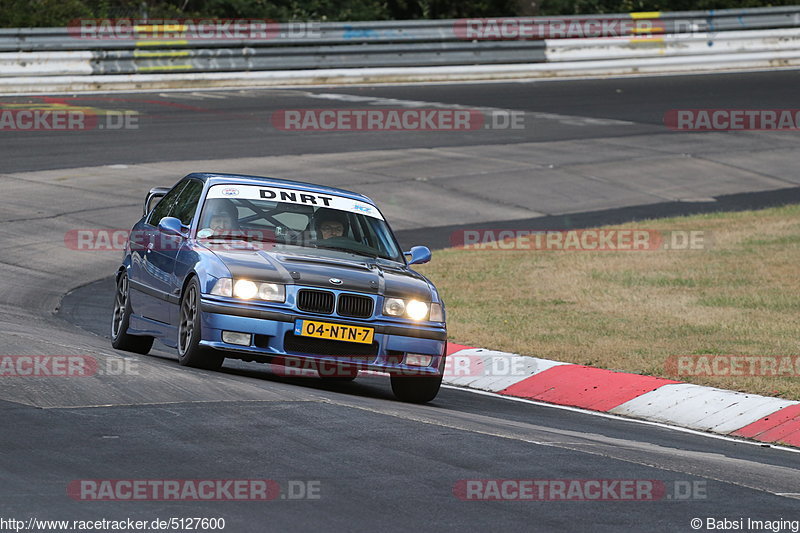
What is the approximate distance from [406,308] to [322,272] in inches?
26.9

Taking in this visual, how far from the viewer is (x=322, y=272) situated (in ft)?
31.8

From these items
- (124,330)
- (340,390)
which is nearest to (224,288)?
(340,390)

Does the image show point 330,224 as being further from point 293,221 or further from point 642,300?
point 642,300

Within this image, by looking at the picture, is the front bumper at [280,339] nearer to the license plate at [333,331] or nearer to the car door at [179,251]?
the license plate at [333,331]

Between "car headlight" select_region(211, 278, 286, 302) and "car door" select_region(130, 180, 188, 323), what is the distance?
3.58 feet

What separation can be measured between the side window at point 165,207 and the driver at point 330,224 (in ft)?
4.95

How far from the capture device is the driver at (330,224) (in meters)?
10.7

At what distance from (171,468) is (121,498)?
55cm

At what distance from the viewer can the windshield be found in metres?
10.6

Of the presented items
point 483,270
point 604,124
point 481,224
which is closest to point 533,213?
point 481,224

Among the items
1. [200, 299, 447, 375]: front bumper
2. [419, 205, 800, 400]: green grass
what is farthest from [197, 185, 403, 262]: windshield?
[419, 205, 800, 400]: green grass

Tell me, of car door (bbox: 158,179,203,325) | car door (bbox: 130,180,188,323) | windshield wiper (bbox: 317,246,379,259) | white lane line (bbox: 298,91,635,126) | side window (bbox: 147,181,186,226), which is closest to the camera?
car door (bbox: 158,179,203,325)

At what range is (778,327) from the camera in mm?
12992

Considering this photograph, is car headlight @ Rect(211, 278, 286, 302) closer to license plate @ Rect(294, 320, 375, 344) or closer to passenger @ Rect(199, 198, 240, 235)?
license plate @ Rect(294, 320, 375, 344)
